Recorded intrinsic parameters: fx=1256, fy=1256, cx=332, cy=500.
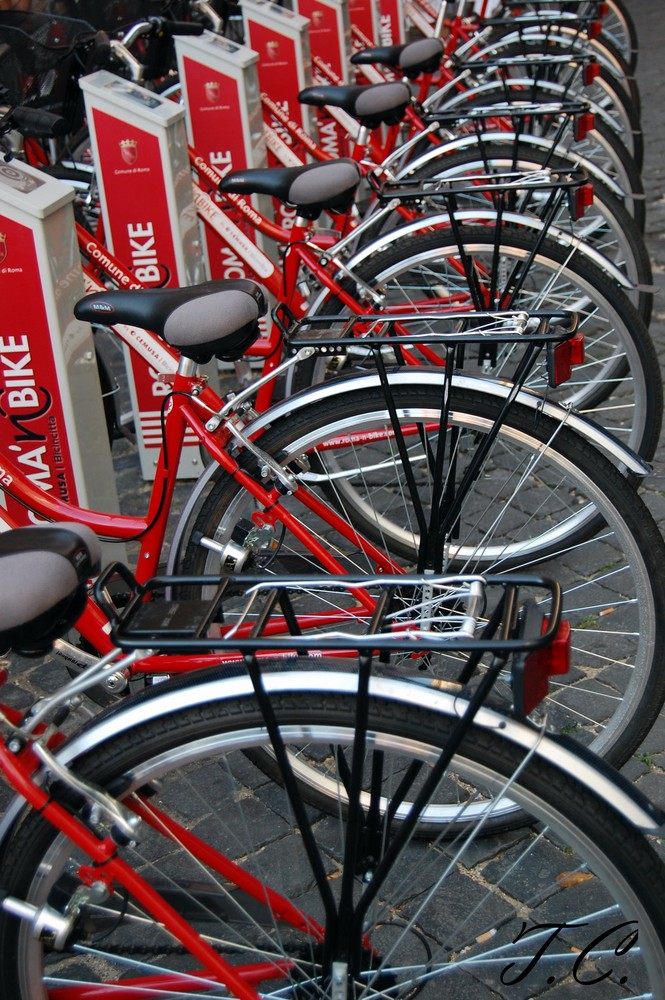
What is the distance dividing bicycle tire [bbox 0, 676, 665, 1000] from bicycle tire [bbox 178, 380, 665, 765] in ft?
1.34

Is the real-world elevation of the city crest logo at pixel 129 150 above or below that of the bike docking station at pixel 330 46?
above

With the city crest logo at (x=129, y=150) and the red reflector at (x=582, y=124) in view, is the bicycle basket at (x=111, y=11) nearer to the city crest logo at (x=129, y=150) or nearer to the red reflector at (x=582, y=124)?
the city crest logo at (x=129, y=150)

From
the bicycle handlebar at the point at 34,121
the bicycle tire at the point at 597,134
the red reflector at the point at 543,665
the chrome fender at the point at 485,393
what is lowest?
the bicycle tire at the point at 597,134

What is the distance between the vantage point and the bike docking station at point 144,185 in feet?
13.2

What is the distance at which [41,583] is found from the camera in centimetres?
175

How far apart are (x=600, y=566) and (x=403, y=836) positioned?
2092 millimetres

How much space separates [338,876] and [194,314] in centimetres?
120

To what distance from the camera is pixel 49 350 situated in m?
3.21

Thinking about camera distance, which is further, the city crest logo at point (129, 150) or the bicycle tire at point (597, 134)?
the bicycle tire at point (597, 134)

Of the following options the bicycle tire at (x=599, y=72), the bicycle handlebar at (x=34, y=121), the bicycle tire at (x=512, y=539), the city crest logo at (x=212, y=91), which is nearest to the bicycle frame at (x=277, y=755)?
the bicycle tire at (x=512, y=539)

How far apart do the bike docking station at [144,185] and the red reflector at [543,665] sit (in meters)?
2.59

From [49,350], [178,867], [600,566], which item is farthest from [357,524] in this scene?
[178,867]

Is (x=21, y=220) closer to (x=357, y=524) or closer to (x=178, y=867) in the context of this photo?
(x=357, y=524)
